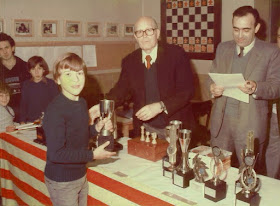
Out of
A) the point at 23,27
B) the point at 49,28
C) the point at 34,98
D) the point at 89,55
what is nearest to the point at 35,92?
the point at 34,98

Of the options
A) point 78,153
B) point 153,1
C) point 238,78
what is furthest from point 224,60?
point 153,1

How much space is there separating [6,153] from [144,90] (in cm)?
130

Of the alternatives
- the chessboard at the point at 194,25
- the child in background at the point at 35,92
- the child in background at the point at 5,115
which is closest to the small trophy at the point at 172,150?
the child in background at the point at 5,115

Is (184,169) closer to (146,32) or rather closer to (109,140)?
(109,140)

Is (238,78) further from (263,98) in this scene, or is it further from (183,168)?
(183,168)

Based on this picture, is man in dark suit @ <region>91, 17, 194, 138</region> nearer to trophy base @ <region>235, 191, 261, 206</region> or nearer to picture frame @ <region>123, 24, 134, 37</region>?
trophy base @ <region>235, 191, 261, 206</region>

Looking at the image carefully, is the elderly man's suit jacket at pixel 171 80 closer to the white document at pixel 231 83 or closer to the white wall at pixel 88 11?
the white document at pixel 231 83

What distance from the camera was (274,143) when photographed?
3.11 m

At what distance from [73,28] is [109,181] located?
3073 millimetres

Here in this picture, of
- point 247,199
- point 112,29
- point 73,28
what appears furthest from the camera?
point 112,29

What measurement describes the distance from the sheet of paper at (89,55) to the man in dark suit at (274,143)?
257 cm

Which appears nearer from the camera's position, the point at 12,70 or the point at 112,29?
the point at 12,70

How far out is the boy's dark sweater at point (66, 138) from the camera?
1.65m

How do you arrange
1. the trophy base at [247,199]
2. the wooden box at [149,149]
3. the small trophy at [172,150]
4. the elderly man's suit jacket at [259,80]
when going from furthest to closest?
1. the elderly man's suit jacket at [259,80]
2. the wooden box at [149,149]
3. the small trophy at [172,150]
4. the trophy base at [247,199]
